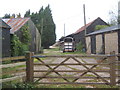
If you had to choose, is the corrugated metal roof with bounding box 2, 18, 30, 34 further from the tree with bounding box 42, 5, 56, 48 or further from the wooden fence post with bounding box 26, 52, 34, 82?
the tree with bounding box 42, 5, 56, 48

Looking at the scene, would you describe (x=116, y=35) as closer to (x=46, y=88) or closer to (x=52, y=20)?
(x=46, y=88)

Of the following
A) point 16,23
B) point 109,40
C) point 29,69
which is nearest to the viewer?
point 29,69

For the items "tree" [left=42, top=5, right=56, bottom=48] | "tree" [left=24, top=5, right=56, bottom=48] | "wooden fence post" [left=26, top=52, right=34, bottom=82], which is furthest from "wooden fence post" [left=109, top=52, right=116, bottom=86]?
"tree" [left=42, top=5, right=56, bottom=48]

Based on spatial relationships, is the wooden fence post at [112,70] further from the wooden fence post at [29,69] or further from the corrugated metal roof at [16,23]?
the corrugated metal roof at [16,23]

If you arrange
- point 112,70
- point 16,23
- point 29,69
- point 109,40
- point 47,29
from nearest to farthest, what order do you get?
point 112,70, point 29,69, point 109,40, point 16,23, point 47,29

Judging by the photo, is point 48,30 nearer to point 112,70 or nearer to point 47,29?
point 47,29

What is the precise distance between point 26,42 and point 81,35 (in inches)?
779

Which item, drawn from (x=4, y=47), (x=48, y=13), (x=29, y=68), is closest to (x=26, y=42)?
(x=4, y=47)

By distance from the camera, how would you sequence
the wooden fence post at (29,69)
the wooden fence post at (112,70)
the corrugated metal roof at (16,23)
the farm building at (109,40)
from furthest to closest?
the corrugated metal roof at (16,23) < the farm building at (109,40) < the wooden fence post at (29,69) < the wooden fence post at (112,70)

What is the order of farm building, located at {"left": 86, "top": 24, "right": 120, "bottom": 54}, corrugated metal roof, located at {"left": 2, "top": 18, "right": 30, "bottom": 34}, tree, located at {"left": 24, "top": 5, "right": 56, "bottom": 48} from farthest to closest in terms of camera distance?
1. tree, located at {"left": 24, "top": 5, "right": 56, "bottom": 48}
2. corrugated metal roof, located at {"left": 2, "top": 18, "right": 30, "bottom": 34}
3. farm building, located at {"left": 86, "top": 24, "right": 120, "bottom": 54}

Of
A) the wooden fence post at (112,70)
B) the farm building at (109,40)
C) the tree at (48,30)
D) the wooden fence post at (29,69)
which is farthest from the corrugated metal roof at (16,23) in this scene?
the tree at (48,30)

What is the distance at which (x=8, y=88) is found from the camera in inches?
201

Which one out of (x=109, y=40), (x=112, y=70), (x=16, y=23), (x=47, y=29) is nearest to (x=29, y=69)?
(x=112, y=70)

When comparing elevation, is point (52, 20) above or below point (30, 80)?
above
